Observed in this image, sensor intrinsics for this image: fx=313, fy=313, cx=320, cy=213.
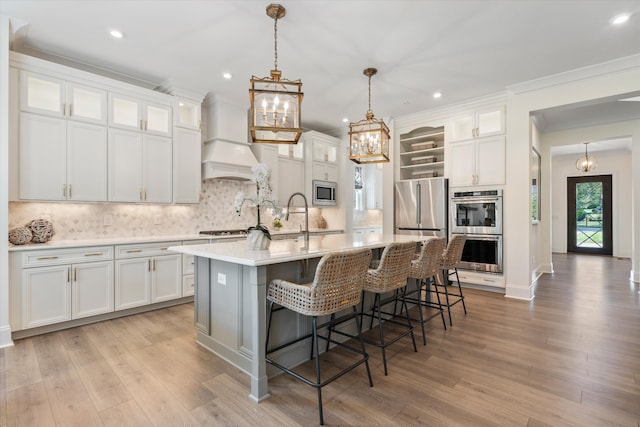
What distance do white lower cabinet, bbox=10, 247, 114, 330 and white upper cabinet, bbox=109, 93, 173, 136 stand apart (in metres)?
1.57

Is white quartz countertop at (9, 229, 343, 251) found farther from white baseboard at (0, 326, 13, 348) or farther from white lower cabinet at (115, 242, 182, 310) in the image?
white baseboard at (0, 326, 13, 348)

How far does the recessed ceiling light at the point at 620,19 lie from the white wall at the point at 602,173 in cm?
405

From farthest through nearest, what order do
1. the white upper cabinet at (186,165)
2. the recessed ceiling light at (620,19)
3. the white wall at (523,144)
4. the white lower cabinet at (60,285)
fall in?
the white upper cabinet at (186,165) → the white wall at (523,144) → the white lower cabinet at (60,285) → the recessed ceiling light at (620,19)

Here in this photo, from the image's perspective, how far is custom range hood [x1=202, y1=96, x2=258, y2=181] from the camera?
464cm

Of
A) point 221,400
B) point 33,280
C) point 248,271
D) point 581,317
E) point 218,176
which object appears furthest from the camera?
point 218,176

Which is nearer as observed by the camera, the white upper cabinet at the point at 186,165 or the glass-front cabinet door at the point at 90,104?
the glass-front cabinet door at the point at 90,104

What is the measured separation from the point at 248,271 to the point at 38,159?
2.77 metres

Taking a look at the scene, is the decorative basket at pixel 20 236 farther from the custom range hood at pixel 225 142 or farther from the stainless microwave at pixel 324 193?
the stainless microwave at pixel 324 193

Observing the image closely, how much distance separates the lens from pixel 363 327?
318 centimetres

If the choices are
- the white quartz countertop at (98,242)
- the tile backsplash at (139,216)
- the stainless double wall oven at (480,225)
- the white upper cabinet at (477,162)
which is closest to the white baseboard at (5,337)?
the white quartz countertop at (98,242)

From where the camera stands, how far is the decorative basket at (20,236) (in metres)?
3.11

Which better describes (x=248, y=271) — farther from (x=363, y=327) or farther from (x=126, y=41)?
(x=126, y=41)

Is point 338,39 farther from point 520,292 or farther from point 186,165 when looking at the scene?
point 520,292

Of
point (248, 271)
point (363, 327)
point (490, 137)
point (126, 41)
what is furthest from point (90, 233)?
point (490, 137)
